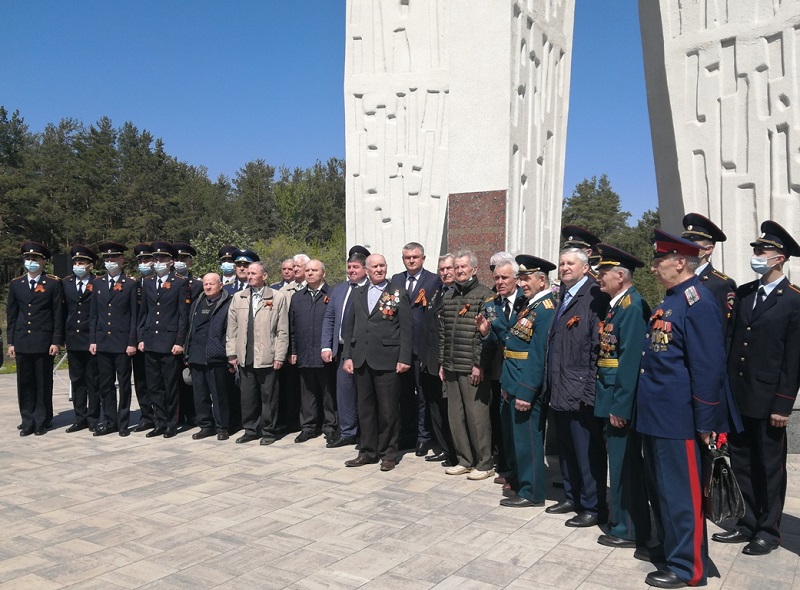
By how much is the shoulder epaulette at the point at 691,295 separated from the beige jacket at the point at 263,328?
371 centimetres

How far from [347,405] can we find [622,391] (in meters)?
2.99

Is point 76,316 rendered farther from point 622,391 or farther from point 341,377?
point 622,391

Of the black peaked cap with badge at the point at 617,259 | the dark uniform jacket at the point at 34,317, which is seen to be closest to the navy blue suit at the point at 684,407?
the black peaked cap with badge at the point at 617,259

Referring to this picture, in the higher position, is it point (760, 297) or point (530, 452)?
point (760, 297)

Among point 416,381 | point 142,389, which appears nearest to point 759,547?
point 416,381

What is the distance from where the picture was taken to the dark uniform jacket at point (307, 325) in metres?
5.90

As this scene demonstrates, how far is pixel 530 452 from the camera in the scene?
4059 mm

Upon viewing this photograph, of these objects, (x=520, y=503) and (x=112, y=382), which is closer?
(x=520, y=503)

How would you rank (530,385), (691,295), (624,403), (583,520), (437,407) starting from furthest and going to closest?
(437,407) → (530,385) → (583,520) → (624,403) → (691,295)

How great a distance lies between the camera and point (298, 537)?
3.51 m

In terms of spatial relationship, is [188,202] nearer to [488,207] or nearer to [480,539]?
[488,207]

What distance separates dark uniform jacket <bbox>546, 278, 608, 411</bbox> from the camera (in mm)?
3652

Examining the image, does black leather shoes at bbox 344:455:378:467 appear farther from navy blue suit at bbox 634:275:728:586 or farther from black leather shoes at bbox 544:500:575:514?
navy blue suit at bbox 634:275:728:586

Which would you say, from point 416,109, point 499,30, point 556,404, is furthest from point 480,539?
point 416,109
